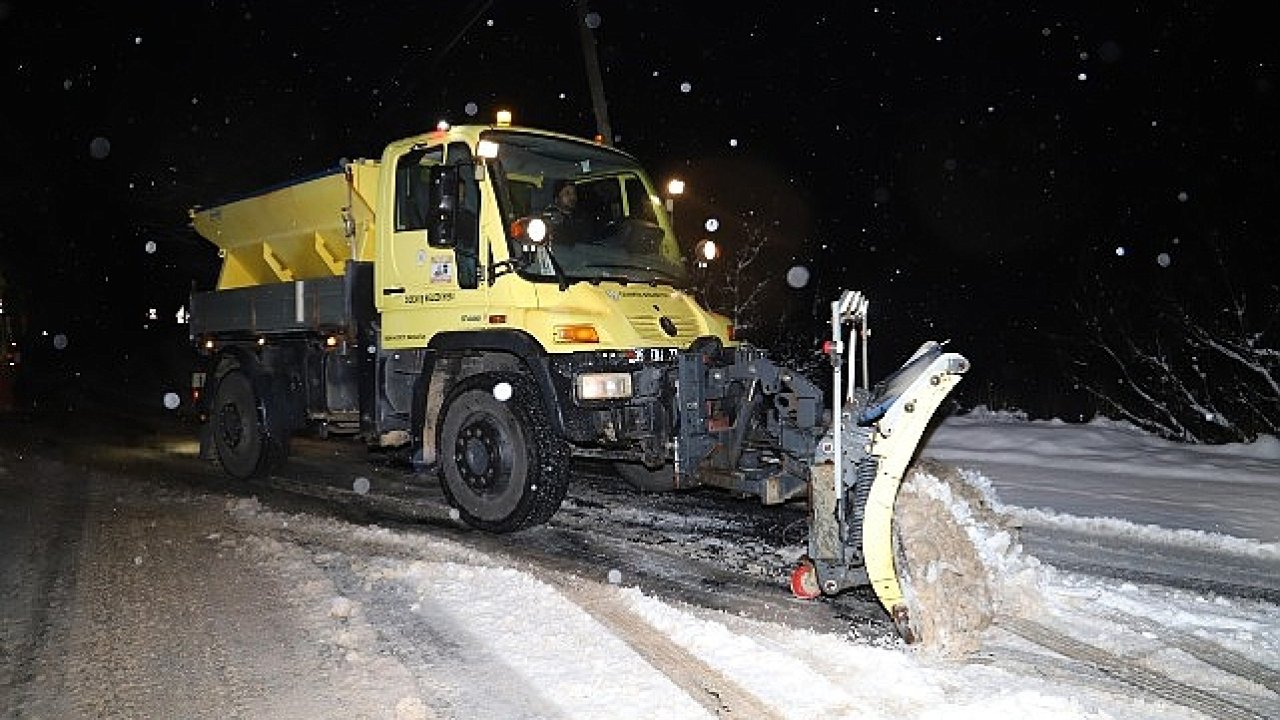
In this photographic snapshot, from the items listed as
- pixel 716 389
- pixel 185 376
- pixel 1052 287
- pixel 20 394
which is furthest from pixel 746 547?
pixel 185 376

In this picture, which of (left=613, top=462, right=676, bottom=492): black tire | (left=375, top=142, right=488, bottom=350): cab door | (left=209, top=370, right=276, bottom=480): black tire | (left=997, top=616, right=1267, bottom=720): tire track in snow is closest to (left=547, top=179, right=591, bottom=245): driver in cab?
(left=375, top=142, right=488, bottom=350): cab door

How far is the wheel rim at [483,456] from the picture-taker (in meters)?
6.83

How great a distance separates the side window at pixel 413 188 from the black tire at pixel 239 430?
126 inches

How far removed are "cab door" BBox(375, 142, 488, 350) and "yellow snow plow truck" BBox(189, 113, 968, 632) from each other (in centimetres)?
2

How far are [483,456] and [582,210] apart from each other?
2.08 meters

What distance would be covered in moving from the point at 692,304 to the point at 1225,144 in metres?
12.4

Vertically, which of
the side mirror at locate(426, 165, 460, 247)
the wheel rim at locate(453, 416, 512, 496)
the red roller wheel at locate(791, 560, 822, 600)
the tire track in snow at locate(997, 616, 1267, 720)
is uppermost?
the side mirror at locate(426, 165, 460, 247)

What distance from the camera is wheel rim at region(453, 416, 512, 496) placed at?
6828 millimetres

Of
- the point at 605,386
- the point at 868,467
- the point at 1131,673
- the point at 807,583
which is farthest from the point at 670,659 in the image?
the point at 605,386

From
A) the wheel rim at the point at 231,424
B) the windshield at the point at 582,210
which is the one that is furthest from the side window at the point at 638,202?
the wheel rim at the point at 231,424

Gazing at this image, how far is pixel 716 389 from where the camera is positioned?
6.40 m

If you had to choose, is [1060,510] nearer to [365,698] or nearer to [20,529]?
[365,698]

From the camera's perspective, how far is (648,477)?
8.27 meters

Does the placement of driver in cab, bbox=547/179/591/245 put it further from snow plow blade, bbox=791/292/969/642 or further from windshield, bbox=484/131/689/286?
snow plow blade, bbox=791/292/969/642
